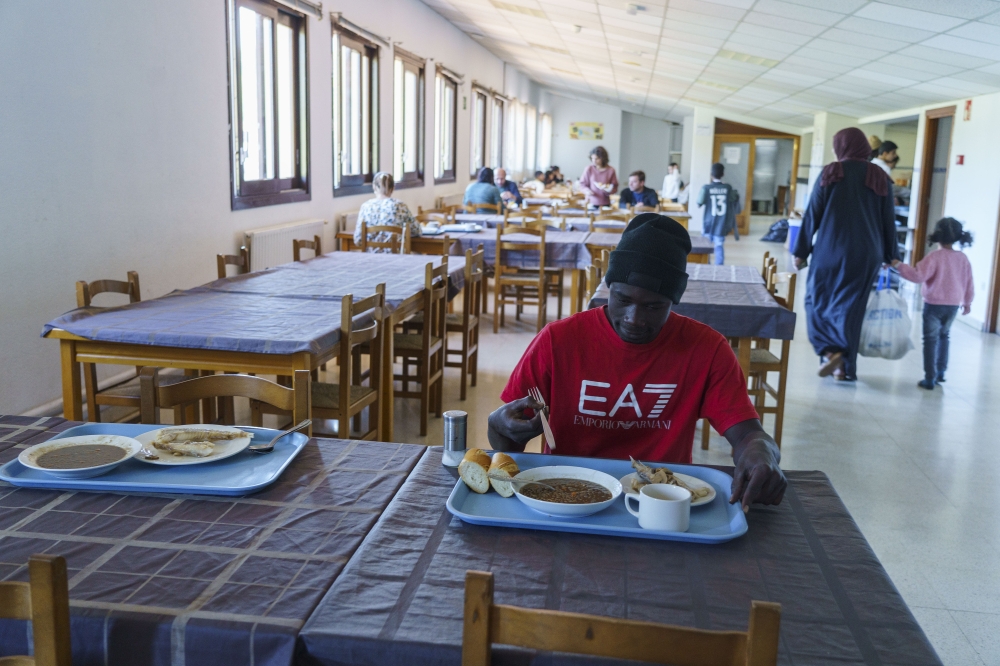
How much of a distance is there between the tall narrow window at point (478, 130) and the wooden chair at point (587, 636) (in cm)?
1103

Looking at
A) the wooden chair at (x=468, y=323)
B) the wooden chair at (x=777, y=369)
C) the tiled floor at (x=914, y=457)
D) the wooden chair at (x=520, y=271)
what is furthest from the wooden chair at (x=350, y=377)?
the wooden chair at (x=520, y=271)

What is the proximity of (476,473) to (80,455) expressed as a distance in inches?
28.3

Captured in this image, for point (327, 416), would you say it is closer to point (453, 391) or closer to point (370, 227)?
point (453, 391)

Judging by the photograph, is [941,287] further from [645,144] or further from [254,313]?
[645,144]

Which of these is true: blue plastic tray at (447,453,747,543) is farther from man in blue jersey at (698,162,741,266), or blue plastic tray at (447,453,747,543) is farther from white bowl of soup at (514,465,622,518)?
man in blue jersey at (698,162,741,266)

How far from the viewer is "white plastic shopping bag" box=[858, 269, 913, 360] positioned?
15.5 feet

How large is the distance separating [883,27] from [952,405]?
95.0 inches

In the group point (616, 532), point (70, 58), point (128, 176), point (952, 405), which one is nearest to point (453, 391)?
point (128, 176)

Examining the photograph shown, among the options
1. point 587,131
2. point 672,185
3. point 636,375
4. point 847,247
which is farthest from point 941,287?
point 587,131

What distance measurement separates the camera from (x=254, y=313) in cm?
294

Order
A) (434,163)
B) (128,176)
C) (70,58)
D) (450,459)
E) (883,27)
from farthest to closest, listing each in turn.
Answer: (434,163) < (883,27) < (128,176) < (70,58) < (450,459)

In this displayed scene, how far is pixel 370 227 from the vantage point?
5387 mm

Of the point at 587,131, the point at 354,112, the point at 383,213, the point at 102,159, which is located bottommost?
the point at 383,213

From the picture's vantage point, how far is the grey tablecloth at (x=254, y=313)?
8.35ft
